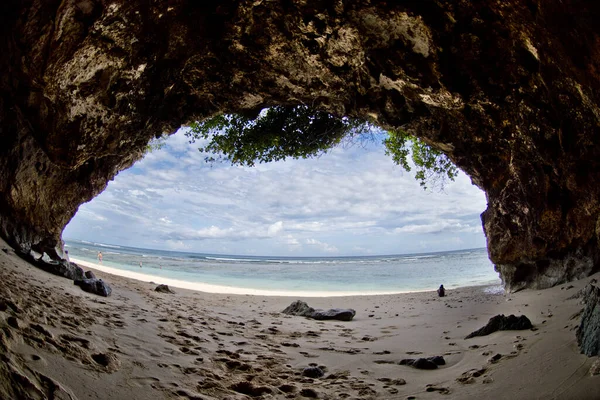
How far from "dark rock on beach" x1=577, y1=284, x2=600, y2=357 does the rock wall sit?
82.5 inches

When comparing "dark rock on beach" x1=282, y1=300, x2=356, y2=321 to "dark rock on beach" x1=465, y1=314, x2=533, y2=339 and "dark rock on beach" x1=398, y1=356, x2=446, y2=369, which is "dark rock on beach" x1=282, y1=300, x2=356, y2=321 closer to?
"dark rock on beach" x1=465, y1=314, x2=533, y2=339

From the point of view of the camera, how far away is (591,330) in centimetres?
282

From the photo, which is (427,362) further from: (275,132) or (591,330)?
(275,132)

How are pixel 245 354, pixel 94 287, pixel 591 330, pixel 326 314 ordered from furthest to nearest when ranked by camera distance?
1. pixel 326 314
2. pixel 94 287
3. pixel 245 354
4. pixel 591 330

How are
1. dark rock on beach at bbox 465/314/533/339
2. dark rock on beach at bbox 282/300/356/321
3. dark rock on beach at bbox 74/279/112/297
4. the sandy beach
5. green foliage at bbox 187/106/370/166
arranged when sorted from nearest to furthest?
the sandy beach → dark rock on beach at bbox 465/314/533/339 → dark rock on beach at bbox 74/279/112/297 → dark rock on beach at bbox 282/300/356/321 → green foliage at bbox 187/106/370/166

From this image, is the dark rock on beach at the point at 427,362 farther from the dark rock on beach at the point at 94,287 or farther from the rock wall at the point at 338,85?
the dark rock on beach at the point at 94,287

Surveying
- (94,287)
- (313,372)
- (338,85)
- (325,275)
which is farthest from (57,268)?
(325,275)

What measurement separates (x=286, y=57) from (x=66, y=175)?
20.7 ft

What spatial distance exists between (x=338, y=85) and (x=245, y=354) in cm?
563

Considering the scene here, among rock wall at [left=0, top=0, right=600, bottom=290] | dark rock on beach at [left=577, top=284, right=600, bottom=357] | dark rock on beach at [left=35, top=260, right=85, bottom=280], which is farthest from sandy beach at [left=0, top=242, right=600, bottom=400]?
rock wall at [left=0, top=0, right=600, bottom=290]

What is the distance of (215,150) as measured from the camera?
10.5 m

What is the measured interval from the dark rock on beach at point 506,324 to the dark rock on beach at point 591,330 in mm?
1507

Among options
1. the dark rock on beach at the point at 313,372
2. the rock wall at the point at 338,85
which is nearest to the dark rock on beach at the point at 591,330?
the rock wall at the point at 338,85

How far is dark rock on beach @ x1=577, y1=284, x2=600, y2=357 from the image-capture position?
266cm
